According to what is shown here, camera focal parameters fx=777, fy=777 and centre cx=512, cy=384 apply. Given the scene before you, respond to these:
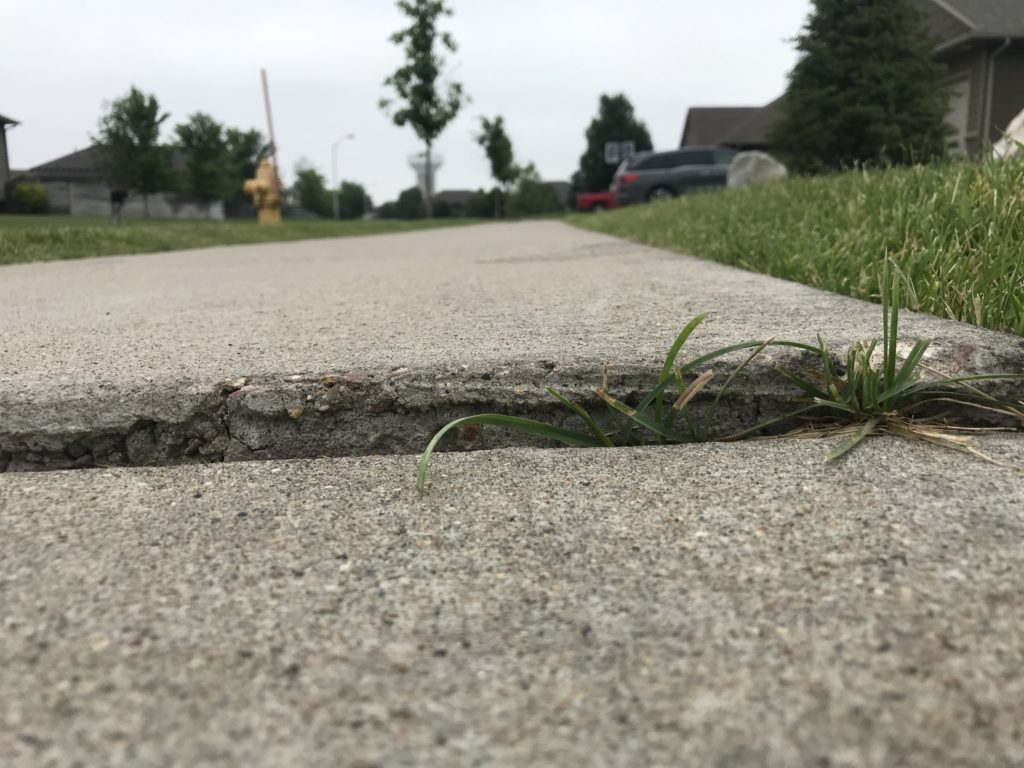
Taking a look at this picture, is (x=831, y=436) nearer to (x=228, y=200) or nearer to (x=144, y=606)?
(x=144, y=606)

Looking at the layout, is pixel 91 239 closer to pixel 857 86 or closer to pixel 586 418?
pixel 586 418

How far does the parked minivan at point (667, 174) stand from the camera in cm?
1727

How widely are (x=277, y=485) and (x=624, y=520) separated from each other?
20.8 inches

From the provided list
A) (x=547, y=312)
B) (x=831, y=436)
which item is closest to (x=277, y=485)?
(x=831, y=436)

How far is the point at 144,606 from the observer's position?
84 centimetres

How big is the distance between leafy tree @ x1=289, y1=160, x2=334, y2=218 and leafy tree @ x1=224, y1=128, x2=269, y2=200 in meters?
17.5

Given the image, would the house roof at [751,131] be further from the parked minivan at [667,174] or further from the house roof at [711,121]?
the parked minivan at [667,174]

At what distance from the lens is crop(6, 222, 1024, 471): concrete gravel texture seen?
1.40 meters

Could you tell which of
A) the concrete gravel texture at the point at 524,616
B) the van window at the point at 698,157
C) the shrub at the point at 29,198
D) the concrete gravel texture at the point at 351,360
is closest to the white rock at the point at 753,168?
the van window at the point at 698,157

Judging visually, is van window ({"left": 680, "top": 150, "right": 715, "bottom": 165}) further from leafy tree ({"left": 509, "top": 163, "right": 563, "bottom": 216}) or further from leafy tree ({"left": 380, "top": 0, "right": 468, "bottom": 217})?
leafy tree ({"left": 509, "top": 163, "right": 563, "bottom": 216})

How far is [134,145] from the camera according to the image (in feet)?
74.4

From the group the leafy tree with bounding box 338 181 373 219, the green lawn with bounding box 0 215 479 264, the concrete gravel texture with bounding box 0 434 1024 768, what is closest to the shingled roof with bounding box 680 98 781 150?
the green lawn with bounding box 0 215 479 264

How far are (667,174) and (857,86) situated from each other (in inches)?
233

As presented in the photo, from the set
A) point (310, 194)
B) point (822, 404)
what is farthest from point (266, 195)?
point (310, 194)
